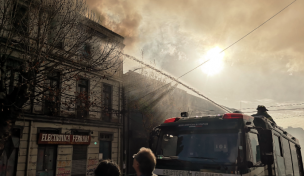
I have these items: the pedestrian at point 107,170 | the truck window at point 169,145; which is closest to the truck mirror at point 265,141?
the truck window at point 169,145

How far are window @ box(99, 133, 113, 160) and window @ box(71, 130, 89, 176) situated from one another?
1604mm

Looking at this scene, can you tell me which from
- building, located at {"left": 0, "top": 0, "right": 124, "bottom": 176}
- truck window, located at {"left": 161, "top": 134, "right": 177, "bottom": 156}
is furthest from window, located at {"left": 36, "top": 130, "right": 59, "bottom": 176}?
truck window, located at {"left": 161, "top": 134, "right": 177, "bottom": 156}

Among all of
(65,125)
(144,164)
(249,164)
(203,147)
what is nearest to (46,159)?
(65,125)

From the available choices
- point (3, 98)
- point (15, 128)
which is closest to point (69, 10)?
point (3, 98)

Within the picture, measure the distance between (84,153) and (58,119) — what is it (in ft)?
10.5

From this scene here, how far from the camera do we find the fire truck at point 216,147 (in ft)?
18.0

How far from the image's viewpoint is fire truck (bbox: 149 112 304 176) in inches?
216

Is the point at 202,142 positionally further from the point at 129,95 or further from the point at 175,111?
the point at 175,111

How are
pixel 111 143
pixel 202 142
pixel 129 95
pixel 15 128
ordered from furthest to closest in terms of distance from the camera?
pixel 129 95 → pixel 111 143 → pixel 15 128 → pixel 202 142

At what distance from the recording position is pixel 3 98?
9.16m

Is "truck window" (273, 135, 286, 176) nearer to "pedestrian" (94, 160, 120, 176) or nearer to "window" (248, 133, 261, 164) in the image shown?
"window" (248, 133, 261, 164)

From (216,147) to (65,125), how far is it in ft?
41.6

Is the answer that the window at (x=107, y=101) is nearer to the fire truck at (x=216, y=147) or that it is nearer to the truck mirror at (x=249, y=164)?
the fire truck at (x=216, y=147)

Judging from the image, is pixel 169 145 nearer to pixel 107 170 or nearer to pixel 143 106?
pixel 107 170
